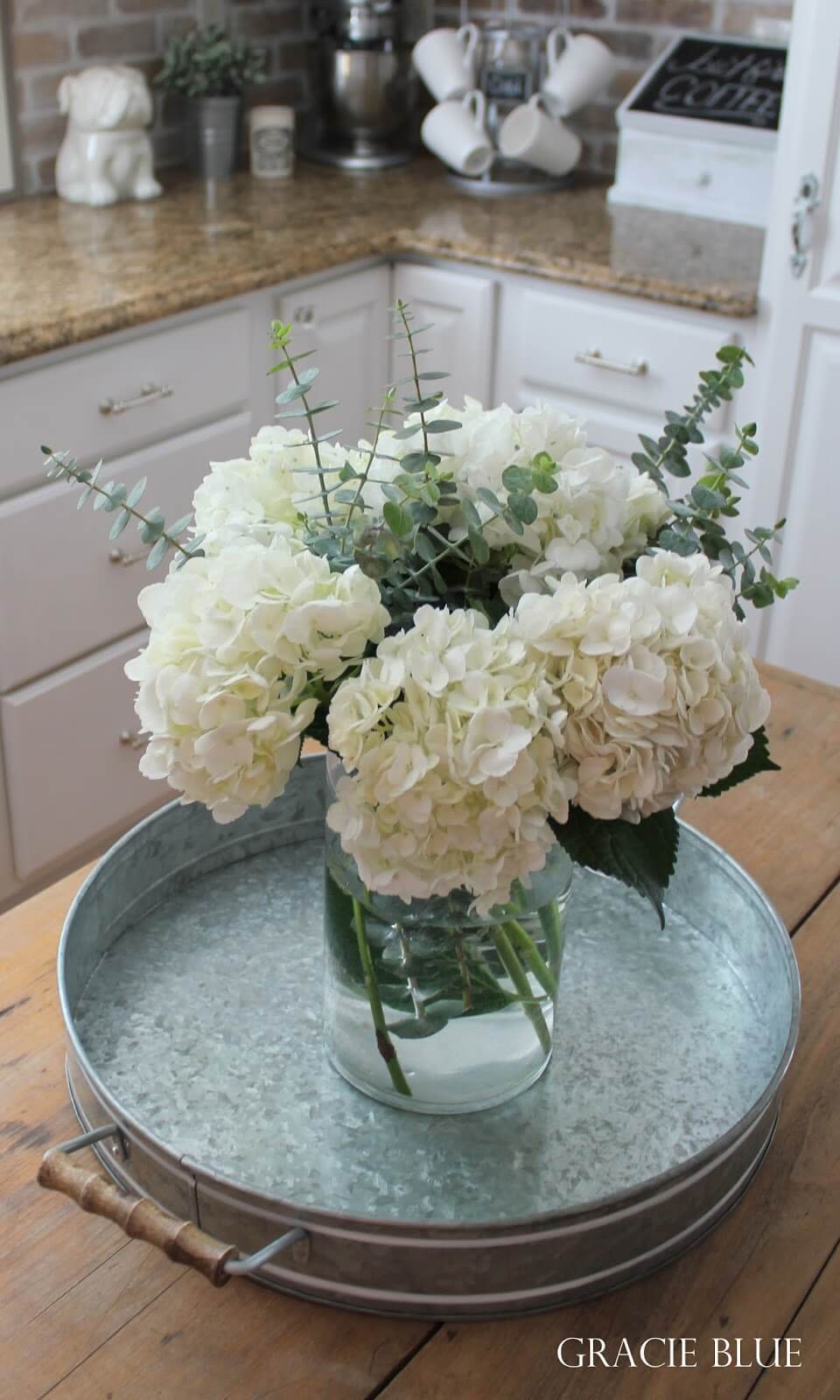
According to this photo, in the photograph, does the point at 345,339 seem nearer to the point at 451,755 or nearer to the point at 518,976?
the point at 518,976

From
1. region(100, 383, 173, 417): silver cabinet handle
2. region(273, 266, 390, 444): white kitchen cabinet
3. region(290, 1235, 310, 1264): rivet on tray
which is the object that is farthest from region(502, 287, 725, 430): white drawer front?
region(290, 1235, 310, 1264): rivet on tray

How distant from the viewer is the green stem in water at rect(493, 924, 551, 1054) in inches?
35.3

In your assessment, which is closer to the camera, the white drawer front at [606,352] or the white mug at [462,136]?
the white drawer front at [606,352]

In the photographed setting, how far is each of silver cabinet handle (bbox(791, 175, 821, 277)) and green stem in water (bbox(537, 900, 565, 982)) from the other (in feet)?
5.42

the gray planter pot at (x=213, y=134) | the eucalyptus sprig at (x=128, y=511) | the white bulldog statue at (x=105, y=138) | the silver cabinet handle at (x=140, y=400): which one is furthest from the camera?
the gray planter pot at (x=213, y=134)

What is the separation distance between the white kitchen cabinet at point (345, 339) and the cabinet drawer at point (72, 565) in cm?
Result: 25

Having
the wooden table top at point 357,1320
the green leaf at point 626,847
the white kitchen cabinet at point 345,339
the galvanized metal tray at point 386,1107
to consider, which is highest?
the green leaf at point 626,847

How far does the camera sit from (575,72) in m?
2.88

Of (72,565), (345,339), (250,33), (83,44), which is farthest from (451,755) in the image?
(250,33)

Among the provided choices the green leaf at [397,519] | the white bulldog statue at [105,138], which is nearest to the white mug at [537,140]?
the white bulldog statue at [105,138]

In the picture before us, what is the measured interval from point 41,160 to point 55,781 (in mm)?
1172

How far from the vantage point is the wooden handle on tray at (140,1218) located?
0.79 m

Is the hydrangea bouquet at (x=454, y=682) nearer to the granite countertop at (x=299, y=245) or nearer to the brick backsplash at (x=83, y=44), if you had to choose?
the granite countertop at (x=299, y=245)

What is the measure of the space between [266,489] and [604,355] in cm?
175
